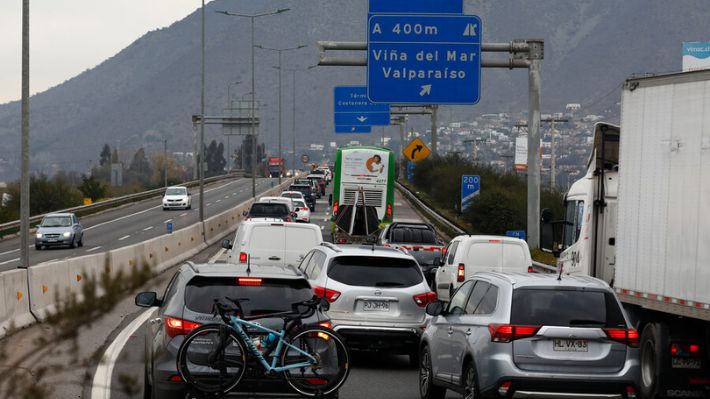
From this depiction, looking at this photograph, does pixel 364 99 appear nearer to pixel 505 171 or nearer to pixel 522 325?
pixel 505 171

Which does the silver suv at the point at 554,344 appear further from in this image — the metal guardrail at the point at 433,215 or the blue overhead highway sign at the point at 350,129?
the blue overhead highway sign at the point at 350,129

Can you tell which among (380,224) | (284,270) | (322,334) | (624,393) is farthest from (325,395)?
(380,224)

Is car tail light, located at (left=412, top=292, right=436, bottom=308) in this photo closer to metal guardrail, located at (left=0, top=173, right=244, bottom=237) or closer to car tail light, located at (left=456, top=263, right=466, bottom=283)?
car tail light, located at (left=456, top=263, right=466, bottom=283)

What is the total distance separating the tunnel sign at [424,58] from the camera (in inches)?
1316

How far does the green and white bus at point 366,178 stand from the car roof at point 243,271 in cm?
3276

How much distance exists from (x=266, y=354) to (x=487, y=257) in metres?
14.4

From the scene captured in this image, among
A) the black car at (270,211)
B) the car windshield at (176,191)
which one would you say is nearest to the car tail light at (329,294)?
the black car at (270,211)

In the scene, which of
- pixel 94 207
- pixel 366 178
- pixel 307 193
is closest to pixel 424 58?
pixel 366 178

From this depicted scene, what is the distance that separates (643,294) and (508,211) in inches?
1572

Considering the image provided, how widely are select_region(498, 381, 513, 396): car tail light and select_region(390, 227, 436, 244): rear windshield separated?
19882 mm

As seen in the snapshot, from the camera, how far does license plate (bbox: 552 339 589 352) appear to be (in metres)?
11.8

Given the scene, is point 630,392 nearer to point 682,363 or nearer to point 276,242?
point 682,363

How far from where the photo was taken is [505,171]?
250 ft

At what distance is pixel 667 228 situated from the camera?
1319 centimetres
